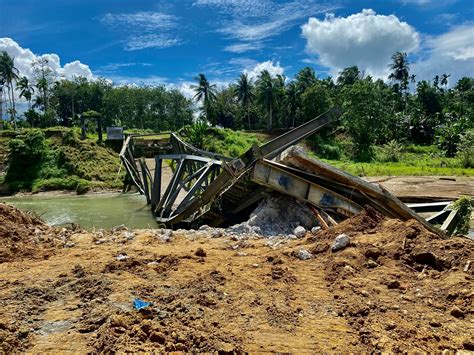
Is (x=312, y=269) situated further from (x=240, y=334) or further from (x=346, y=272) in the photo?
(x=240, y=334)

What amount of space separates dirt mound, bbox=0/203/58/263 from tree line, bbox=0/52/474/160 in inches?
1594

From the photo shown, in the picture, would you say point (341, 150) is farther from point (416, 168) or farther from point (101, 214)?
point (101, 214)

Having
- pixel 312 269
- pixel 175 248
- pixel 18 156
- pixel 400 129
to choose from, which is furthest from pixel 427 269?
pixel 400 129

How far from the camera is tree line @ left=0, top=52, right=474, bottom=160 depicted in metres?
47.2

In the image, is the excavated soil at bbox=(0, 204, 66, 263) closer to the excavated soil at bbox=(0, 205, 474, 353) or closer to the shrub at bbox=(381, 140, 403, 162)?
the excavated soil at bbox=(0, 205, 474, 353)

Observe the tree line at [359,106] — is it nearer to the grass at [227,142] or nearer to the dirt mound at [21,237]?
the grass at [227,142]

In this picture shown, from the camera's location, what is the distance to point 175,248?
6.67m

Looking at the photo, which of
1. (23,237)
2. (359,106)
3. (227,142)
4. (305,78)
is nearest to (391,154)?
(359,106)

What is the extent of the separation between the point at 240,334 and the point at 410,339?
1510mm

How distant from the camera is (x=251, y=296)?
177 inches

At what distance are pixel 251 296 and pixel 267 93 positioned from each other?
5643 centimetres

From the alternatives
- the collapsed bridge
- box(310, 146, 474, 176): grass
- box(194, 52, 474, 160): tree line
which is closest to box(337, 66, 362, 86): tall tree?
box(194, 52, 474, 160): tree line

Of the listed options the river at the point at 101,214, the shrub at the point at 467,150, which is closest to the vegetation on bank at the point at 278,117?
the shrub at the point at 467,150

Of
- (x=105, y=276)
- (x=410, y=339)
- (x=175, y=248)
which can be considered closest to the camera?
(x=410, y=339)
